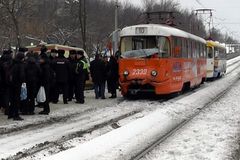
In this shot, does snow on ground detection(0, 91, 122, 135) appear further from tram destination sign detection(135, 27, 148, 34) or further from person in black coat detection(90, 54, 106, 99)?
tram destination sign detection(135, 27, 148, 34)

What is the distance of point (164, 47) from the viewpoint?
20.3 m

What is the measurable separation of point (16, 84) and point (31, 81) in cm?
98

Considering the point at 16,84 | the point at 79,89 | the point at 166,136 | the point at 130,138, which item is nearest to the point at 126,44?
the point at 79,89

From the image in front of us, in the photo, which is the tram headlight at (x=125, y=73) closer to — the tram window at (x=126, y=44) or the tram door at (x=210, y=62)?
the tram window at (x=126, y=44)

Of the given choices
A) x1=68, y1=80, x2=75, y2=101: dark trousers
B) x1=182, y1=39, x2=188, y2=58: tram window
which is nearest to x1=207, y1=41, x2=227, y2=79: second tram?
x1=182, y1=39, x2=188, y2=58: tram window

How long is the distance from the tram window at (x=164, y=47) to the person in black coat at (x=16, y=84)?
7500 mm

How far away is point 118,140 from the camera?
1068 cm

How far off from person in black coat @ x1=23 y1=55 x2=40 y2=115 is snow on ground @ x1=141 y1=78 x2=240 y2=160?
176 inches

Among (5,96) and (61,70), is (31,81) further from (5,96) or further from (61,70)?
(61,70)

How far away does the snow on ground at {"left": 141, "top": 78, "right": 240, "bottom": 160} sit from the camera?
938cm

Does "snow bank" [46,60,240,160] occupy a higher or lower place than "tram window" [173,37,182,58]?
lower

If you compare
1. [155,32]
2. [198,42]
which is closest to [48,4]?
[198,42]

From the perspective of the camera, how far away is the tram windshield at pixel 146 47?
66.1 feet

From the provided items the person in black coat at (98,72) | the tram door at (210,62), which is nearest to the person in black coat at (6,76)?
the person in black coat at (98,72)
